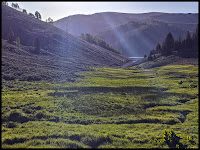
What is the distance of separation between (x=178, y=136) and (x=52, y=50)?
131119mm

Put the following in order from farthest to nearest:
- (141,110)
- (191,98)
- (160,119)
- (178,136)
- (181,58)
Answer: (181,58), (191,98), (141,110), (160,119), (178,136)

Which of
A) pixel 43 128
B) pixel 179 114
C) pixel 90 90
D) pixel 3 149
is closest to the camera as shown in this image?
pixel 3 149

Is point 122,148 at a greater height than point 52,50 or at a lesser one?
lesser

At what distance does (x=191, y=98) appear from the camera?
30547 millimetres

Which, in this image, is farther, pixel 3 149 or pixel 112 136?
pixel 112 136

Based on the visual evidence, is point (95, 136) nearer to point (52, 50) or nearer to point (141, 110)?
point (141, 110)

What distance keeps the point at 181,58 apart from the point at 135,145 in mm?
114984

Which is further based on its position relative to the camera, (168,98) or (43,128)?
(168,98)

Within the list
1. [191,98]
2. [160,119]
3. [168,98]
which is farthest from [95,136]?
[191,98]

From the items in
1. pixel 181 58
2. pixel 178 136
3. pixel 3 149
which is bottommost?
pixel 3 149

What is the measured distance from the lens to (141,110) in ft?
84.6

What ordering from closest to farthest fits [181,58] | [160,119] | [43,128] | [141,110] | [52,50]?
[43,128], [160,119], [141,110], [181,58], [52,50]

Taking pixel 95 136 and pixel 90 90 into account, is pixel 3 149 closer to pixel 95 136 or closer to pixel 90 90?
pixel 95 136

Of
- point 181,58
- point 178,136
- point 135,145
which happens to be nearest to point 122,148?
point 135,145
